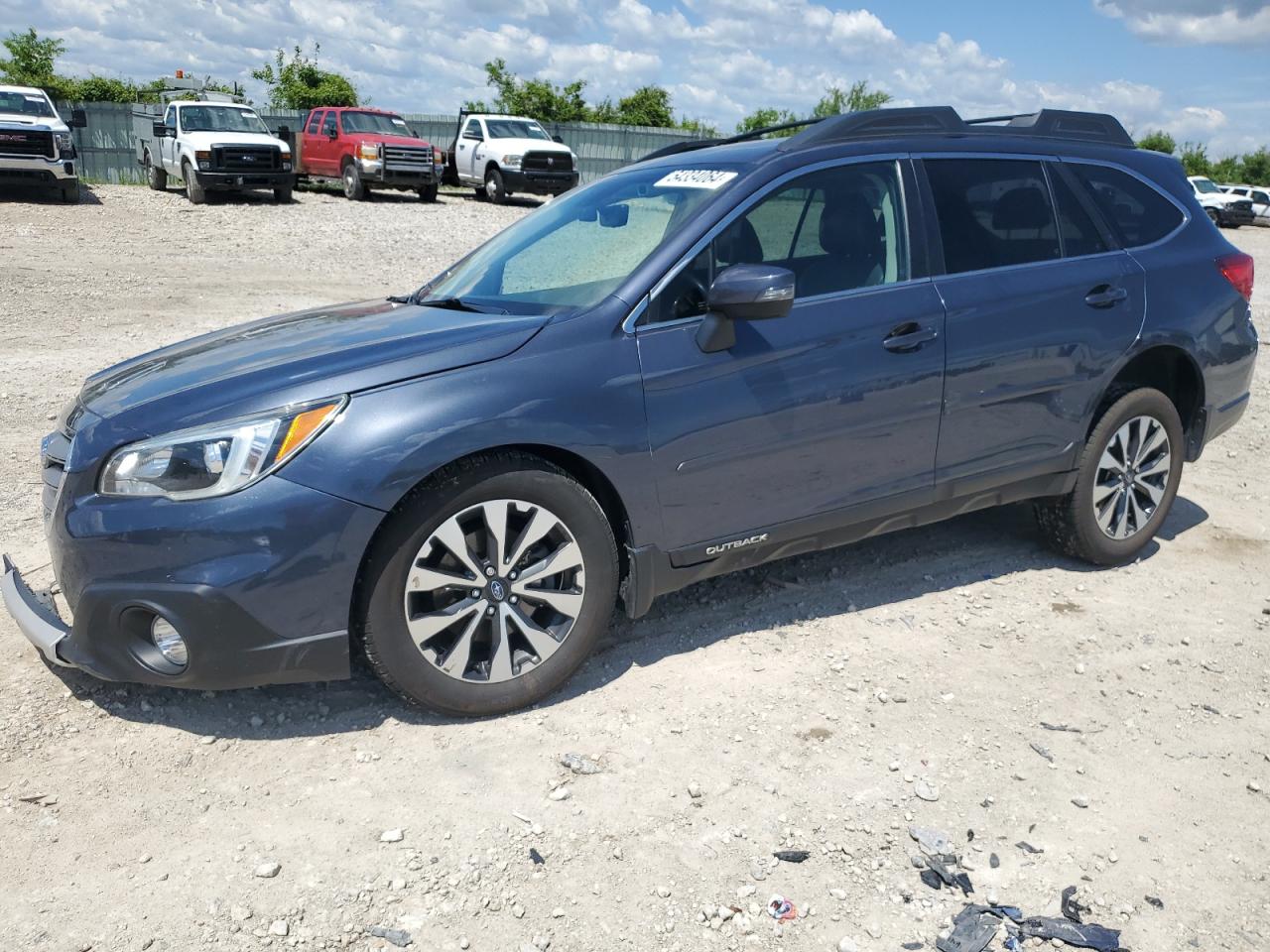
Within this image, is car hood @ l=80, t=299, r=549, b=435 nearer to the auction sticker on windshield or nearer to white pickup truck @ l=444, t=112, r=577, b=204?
the auction sticker on windshield

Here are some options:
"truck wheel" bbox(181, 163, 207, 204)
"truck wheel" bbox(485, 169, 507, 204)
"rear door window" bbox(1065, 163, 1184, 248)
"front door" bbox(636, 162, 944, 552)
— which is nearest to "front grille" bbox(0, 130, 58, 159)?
"truck wheel" bbox(181, 163, 207, 204)

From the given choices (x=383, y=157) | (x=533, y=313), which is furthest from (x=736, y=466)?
(x=383, y=157)

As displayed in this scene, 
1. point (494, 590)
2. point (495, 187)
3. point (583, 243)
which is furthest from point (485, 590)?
point (495, 187)

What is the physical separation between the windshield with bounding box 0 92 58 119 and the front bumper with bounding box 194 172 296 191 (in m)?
2.71

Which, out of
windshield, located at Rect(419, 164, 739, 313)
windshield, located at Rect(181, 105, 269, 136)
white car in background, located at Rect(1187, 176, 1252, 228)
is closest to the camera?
windshield, located at Rect(419, 164, 739, 313)

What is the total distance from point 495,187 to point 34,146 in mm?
9781

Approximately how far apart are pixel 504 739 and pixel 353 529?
0.86 meters

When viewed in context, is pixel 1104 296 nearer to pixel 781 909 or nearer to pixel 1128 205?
pixel 1128 205

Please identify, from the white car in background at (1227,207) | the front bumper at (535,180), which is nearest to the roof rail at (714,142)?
the front bumper at (535,180)

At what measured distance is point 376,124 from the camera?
25.0 m

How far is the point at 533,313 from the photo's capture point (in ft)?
12.9

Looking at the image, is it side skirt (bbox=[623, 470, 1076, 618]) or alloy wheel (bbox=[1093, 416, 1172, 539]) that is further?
alloy wheel (bbox=[1093, 416, 1172, 539])

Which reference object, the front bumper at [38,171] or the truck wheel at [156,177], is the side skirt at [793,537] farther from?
the truck wheel at [156,177]

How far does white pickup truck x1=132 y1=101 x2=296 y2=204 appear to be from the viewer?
21.1m
